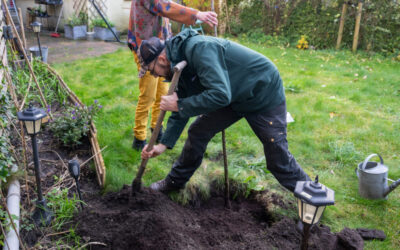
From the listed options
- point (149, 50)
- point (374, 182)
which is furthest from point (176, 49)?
point (374, 182)

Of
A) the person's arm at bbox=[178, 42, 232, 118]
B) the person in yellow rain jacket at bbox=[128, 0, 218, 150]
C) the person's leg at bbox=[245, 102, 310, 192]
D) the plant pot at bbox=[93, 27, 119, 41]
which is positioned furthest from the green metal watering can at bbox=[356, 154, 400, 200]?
the plant pot at bbox=[93, 27, 119, 41]

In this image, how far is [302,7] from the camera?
10.3 m

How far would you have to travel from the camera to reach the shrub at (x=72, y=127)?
3789 mm

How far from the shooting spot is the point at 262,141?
2844 mm

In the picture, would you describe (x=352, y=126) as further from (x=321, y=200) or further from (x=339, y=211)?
(x=321, y=200)

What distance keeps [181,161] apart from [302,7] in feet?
28.7

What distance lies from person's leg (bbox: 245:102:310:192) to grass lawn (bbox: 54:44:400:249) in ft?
1.53

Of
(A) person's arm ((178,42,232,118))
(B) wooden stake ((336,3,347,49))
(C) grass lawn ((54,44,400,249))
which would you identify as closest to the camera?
(A) person's arm ((178,42,232,118))

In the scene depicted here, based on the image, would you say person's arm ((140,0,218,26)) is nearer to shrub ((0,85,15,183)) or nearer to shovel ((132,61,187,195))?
shovel ((132,61,187,195))

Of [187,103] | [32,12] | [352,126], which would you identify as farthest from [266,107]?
[32,12]

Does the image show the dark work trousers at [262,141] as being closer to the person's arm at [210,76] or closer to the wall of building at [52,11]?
the person's arm at [210,76]

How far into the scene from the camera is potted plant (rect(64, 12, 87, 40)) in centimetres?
1000

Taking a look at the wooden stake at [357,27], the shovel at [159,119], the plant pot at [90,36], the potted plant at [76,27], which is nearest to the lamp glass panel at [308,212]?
the shovel at [159,119]

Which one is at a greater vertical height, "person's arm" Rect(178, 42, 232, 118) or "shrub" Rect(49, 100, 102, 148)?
"person's arm" Rect(178, 42, 232, 118)
